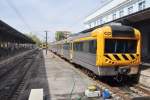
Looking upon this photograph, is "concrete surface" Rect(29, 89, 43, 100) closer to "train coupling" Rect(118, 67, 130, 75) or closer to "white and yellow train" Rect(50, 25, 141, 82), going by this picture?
"white and yellow train" Rect(50, 25, 141, 82)

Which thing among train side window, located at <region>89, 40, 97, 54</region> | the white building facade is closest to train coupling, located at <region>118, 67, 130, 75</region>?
train side window, located at <region>89, 40, 97, 54</region>

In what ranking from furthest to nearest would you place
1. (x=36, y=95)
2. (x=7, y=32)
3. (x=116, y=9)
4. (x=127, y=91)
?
(x=116, y=9) < (x=7, y=32) < (x=127, y=91) < (x=36, y=95)

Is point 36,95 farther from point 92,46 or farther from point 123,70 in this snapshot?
point 92,46

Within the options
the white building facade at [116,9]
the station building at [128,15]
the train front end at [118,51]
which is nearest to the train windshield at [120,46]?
the train front end at [118,51]

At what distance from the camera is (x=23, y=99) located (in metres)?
10.9

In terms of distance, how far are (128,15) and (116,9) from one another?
24974mm

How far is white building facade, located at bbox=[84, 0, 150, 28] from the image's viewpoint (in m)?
34.2

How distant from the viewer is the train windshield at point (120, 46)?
13656 mm

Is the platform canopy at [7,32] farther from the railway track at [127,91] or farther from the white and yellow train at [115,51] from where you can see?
the railway track at [127,91]

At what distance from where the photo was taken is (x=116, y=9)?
42281mm

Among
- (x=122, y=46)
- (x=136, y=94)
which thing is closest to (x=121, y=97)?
(x=136, y=94)

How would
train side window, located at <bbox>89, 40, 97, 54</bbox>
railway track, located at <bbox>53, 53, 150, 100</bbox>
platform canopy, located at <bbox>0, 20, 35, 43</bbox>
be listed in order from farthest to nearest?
1. platform canopy, located at <bbox>0, 20, 35, 43</bbox>
2. train side window, located at <bbox>89, 40, 97, 54</bbox>
3. railway track, located at <bbox>53, 53, 150, 100</bbox>

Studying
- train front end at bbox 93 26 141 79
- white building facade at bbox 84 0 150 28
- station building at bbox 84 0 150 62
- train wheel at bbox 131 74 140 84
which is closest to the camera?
train front end at bbox 93 26 141 79

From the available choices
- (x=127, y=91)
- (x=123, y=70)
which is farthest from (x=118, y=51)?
(x=127, y=91)
